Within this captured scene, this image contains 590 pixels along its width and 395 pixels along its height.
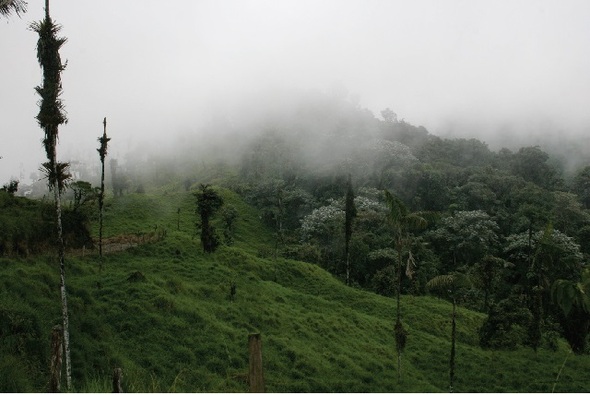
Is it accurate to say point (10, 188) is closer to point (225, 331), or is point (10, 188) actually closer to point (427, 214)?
point (225, 331)

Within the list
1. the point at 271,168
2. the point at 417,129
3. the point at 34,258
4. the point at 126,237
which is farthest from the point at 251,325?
the point at 417,129

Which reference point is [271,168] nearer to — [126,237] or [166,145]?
[126,237]

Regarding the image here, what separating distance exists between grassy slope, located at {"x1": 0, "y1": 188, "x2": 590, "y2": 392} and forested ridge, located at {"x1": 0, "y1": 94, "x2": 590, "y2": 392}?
15cm

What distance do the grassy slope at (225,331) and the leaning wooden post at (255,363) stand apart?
4836mm

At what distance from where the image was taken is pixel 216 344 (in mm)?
26703

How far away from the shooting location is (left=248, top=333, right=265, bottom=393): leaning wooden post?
21.3ft

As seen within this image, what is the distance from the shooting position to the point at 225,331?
2905cm

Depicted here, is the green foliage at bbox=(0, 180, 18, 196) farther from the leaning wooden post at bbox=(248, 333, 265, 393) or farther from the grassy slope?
the leaning wooden post at bbox=(248, 333, 265, 393)

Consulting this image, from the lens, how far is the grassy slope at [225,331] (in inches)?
835

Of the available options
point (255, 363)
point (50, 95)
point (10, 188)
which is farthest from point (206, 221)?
point (255, 363)

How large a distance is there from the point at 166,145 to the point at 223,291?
168 meters

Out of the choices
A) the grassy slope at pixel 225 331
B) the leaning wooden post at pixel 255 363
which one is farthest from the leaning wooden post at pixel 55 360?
the leaning wooden post at pixel 255 363

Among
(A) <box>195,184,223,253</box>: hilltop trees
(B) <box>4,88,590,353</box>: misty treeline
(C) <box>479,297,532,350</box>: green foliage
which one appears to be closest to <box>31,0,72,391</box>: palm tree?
(B) <box>4,88,590,353</box>: misty treeline

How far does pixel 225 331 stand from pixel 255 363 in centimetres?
2367
